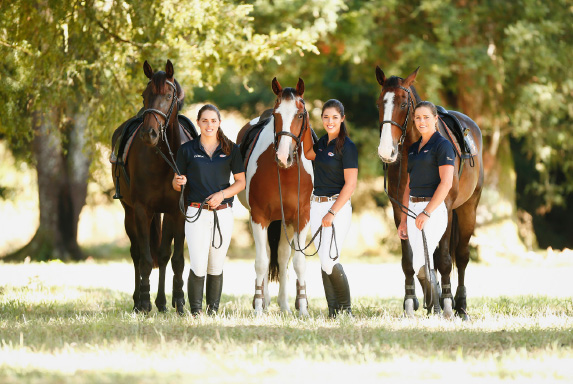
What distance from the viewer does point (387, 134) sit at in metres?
7.41

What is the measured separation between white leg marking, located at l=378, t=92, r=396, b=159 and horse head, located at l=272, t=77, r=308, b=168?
29.8 inches

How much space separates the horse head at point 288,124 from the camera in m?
7.30

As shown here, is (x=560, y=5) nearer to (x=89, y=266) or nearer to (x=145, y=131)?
(x=89, y=266)

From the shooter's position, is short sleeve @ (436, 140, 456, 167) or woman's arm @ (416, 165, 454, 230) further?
short sleeve @ (436, 140, 456, 167)

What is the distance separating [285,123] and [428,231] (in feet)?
5.33

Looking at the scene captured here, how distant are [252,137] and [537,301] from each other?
13.1ft

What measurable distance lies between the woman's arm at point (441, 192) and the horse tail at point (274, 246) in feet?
7.70

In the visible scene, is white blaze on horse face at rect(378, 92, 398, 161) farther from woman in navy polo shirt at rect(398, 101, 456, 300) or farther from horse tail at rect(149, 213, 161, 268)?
horse tail at rect(149, 213, 161, 268)

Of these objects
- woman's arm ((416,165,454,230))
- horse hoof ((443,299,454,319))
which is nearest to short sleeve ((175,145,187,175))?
woman's arm ((416,165,454,230))

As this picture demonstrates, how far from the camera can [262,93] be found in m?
23.3

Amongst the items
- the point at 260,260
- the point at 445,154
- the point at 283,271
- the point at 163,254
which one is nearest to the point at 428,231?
the point at 445,154

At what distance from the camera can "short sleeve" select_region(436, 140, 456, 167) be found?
729cm

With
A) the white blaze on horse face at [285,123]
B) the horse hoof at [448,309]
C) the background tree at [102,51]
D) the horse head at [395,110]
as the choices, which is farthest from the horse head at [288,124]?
the background tree at [102,51]

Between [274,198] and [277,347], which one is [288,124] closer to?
[274,198]
